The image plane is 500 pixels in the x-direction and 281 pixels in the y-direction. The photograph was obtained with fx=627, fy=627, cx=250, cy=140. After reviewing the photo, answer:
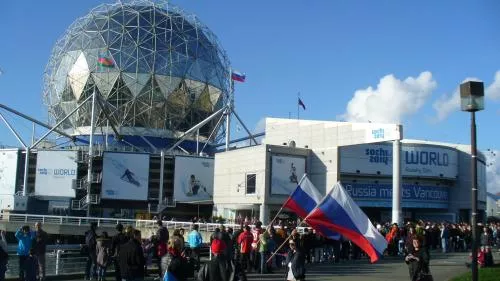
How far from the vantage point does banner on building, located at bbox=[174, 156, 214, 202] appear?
63625 millimetres

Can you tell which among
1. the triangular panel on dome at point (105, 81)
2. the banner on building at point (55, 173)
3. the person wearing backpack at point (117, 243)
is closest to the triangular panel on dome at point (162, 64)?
the triangular panel on dome at point (105, 81)

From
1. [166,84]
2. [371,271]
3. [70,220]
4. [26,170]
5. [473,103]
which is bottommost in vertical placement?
[371,271]

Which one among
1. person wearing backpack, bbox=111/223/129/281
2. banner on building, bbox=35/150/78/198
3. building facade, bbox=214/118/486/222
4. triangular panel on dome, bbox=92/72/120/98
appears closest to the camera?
person wearing backpack, bbox=111/223/129/281

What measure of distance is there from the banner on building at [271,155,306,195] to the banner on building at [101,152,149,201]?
678 inches

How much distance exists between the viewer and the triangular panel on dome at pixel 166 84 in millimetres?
72500

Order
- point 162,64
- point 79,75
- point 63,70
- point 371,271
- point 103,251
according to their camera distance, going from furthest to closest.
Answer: point 63,70
point 79,75
point 162,64
point 371,271
point 103,251

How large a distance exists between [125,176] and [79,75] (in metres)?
18.5

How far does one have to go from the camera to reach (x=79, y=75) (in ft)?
245

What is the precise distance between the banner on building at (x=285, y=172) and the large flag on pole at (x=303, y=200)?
100 feet

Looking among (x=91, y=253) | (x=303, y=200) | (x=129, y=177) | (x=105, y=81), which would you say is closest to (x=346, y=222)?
(x=303, y=200)

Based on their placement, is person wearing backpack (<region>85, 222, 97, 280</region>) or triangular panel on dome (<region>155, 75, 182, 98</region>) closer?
person wearing backpack (<region>85, 222, 97, 280</region>)

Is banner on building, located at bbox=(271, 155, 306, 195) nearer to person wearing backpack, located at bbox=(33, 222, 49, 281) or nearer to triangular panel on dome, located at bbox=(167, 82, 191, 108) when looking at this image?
triangular panel on dome, located at bbox=(167, 82, 191, 108)

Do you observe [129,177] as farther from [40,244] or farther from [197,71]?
[40,244]

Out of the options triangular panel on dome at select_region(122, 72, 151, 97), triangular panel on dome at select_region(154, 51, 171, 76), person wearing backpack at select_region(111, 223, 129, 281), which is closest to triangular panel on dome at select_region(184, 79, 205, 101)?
triangular panel on dome at select_region(154, 51, 171, 76)
